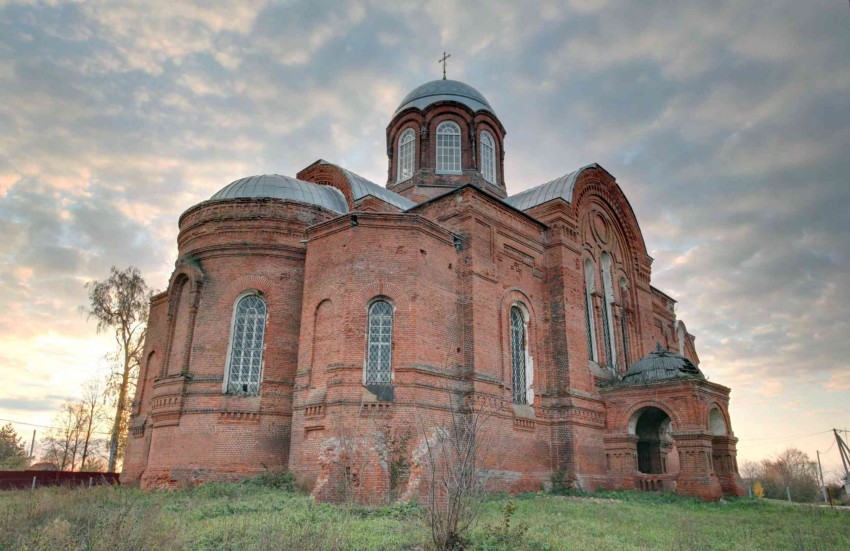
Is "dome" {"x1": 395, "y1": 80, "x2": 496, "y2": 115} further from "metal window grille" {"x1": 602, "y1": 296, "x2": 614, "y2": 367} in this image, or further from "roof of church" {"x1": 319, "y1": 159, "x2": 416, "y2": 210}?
"metal window grille" {"x1": 602, "y1": 296, "x2": 614, "y2": 367}

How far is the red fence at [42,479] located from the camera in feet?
60.4

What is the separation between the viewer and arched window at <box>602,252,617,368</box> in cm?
1955

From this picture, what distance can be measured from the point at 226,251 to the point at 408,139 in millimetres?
10302

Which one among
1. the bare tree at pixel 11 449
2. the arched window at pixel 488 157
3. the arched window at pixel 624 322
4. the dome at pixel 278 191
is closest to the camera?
the dome at pixel 278 191

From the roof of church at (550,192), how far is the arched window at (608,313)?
11.0ft

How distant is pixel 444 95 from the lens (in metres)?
23.5

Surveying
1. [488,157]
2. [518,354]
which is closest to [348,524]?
[518,354]

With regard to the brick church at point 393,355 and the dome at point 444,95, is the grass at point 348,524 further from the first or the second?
the dome at point 444,95

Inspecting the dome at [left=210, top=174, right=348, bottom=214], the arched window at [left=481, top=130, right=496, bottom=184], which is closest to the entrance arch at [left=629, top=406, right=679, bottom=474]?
the arched window at [left=481, top=130, right=496, bottom=184]

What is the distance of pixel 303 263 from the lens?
52.0 ft

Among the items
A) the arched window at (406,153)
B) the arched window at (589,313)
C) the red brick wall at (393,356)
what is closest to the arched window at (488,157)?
the arched window at (406,153)

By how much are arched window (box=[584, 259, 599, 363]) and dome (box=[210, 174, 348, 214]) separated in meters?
8.12

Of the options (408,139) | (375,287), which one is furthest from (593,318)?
(408,139)

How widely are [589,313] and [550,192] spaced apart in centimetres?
407
